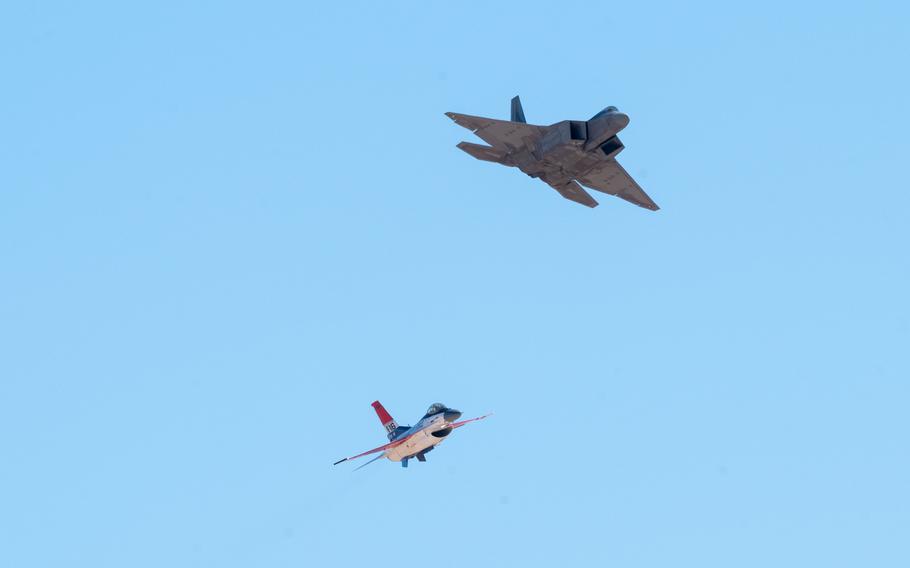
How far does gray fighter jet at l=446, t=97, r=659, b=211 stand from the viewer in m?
76.9

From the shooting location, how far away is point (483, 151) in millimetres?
79812

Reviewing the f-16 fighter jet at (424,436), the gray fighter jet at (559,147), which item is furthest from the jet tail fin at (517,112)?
the f-16 fighter jet at (424,436)

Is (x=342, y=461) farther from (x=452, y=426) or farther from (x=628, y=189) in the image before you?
(x=628, y=189)

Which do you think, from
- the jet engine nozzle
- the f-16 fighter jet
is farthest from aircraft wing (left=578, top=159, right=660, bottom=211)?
the f-16 fighter jet

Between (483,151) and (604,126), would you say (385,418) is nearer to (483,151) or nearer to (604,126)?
(483,151)

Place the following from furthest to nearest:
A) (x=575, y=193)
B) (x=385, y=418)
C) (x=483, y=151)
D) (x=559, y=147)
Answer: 1. (x=385, y=418)
2. (x=575, y=193)
3. (x=483, y=151)
4. (x=559, y=147)

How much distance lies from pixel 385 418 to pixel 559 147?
1943cm

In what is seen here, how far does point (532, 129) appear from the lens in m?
78.3

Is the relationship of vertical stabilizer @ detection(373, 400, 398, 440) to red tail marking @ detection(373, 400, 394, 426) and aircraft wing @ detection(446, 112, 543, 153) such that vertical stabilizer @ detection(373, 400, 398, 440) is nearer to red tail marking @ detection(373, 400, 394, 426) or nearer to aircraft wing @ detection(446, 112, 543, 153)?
red tail marking @ detection(373, 400, 394, 426)

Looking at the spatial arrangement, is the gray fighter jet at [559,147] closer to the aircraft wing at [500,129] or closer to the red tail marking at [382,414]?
the aircraft wing at [500,129]

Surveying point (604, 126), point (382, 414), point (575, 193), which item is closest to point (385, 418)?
point (382, 414)

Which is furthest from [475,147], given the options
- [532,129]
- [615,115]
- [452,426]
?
[452,426]

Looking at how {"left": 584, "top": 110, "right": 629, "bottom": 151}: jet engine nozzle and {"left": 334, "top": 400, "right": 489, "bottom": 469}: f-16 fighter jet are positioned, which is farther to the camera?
{"left": 334, "top": 400, "right": 489, "bottom": 469}: f-16 fighter jet

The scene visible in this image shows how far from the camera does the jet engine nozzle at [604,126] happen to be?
247 feet
